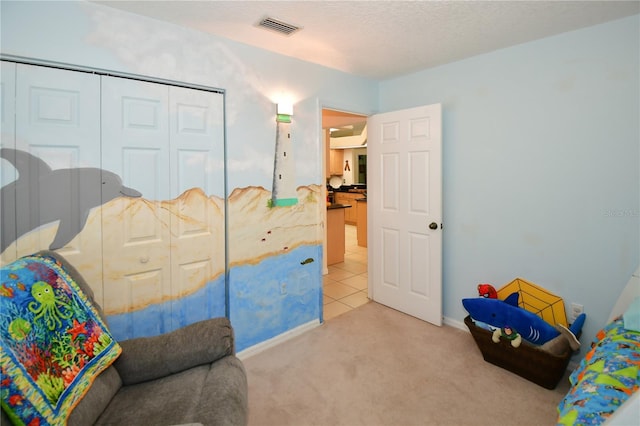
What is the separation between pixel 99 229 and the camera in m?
2.01

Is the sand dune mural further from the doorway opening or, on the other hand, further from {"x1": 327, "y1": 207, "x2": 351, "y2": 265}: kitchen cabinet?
{"x1": 327, "y1": 207, "x2": 351, "y2": 265}: kitchen cabinet

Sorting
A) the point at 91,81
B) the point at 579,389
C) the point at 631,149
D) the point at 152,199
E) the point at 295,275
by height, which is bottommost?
the point at 579,389

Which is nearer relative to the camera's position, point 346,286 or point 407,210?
point 407,210

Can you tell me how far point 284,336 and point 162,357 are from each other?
4.70 feet

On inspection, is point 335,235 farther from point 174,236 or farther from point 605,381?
point 605,381

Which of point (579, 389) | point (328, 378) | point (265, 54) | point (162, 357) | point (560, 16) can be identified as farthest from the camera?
point (265, 54)

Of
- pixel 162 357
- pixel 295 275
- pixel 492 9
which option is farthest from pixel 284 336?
pixel 492 9

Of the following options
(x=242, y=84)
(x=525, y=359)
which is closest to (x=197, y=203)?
(x=242, y=84)

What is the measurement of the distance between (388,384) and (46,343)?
195 cm

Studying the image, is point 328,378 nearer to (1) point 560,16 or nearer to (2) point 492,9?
(2) point 492,9

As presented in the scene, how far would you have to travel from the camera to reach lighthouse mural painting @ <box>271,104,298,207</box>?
2744mm

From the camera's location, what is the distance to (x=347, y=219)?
9062 millimetres

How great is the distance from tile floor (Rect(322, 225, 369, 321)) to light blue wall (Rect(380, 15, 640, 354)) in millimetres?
1055

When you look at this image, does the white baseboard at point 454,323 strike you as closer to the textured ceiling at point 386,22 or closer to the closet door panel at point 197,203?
the closet door panel at point 197,203
